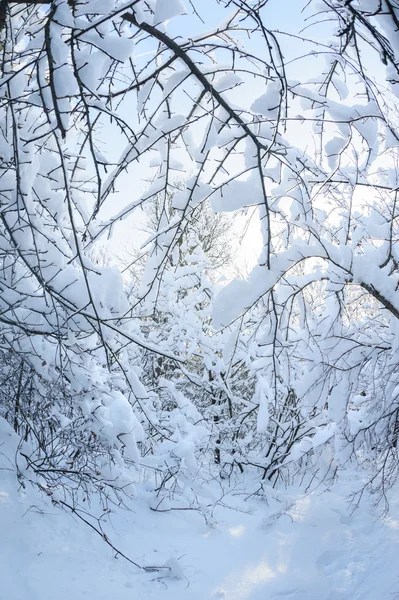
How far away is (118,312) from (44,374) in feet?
3.70

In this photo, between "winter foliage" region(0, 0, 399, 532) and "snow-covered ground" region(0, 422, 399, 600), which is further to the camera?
"snow-covered ground" region(0, 422, 399, 600)

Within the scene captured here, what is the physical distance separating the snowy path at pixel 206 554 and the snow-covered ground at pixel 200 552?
0.04 ft

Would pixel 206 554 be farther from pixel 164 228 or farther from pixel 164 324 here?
pixel 164 228

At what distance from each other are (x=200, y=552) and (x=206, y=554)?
0.07m

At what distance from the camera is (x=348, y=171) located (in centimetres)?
329

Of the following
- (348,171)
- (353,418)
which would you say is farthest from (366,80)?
(353,418)

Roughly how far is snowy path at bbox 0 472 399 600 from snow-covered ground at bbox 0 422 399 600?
1cm

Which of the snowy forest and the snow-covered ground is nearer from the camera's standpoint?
the snowy forest

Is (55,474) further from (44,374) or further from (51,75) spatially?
(51,75)

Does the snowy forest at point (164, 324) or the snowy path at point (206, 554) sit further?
the snowy path at point (206, 554)

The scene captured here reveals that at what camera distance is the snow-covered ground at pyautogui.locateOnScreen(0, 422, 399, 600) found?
11.6ft

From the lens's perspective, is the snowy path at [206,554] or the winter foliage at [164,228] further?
the snowy path at [206,554]

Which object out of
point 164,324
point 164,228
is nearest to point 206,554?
point 164,324

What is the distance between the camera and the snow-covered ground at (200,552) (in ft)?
11.6
